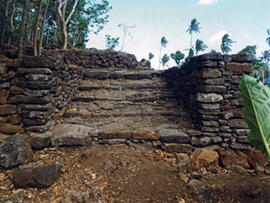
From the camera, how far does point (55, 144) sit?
106 inches

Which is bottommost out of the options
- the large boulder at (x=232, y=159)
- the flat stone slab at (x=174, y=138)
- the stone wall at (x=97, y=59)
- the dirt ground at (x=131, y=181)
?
the dirt ground at (x=131, y=181)

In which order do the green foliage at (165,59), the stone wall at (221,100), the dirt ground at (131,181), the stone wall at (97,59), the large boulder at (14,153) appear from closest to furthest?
1. the dirt ground at (131,181)
2. the large boulder at (14,153)
3. the stone wall at (221,100)
4. the stone wall at (97,59)
5. the green foliage at (165,59)

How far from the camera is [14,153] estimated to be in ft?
7.30

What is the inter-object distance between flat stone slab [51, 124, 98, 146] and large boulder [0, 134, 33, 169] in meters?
0.42

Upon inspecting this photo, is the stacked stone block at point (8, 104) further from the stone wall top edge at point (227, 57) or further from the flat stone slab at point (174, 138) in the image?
the stone wall top edge at point (227, 57)

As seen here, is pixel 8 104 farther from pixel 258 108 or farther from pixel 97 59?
pixel 97 59

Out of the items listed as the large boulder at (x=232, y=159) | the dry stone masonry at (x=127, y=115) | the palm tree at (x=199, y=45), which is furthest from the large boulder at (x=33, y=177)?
the palm tree at (x=199, y=45)

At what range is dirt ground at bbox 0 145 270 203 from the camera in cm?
188

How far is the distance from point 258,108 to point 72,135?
106 inches

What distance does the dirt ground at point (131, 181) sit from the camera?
6.17 ft

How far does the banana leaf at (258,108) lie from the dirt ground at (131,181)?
1.36 m

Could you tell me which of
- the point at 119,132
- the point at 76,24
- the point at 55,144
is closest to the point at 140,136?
the point at 119,132

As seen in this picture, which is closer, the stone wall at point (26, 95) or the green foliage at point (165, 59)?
the stone wall at point (26, 95)

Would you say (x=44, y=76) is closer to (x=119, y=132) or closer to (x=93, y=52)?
(x=119, y=132)
